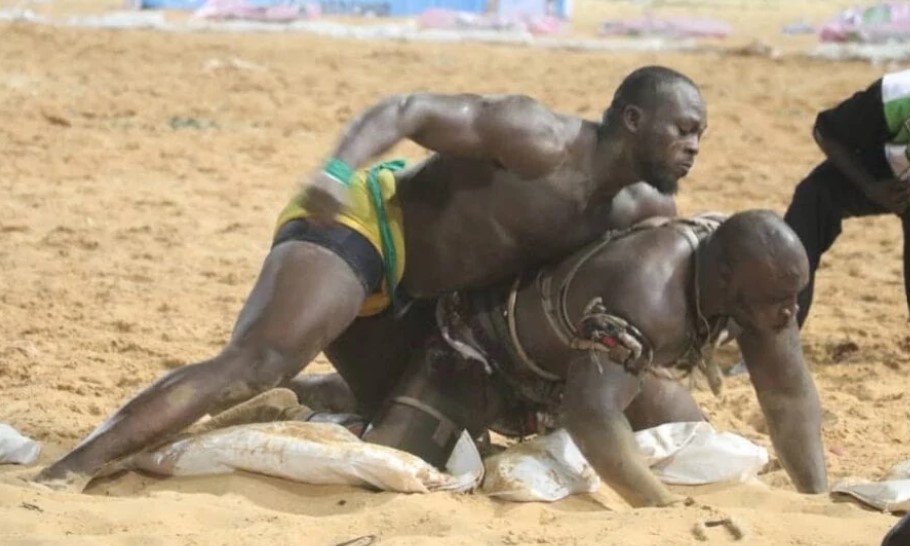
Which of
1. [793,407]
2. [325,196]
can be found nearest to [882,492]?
[793,407]

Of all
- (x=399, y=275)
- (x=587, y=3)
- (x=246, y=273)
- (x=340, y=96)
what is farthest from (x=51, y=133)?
(x=587, y=3)

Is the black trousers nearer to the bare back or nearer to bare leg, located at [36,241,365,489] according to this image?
the bare back

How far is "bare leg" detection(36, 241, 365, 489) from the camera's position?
424 cm

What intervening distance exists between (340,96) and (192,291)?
5085mm

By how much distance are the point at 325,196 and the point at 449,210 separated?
1.77 ft

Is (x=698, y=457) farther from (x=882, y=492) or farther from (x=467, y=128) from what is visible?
(x=467, y=128)

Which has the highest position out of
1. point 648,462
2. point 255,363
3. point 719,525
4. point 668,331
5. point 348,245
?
point 348,245

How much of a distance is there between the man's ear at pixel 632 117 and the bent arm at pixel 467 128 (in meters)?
0.20

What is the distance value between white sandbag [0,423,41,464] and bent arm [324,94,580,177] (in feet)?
3.94

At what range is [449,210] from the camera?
4.54m

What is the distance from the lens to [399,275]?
4605mm

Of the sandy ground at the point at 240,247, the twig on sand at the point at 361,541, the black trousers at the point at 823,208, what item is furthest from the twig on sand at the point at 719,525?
the black trousers at the point at 823,208

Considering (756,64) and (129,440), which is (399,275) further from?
(756,64)

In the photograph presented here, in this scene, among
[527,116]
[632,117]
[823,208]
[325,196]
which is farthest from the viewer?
[823,208]
